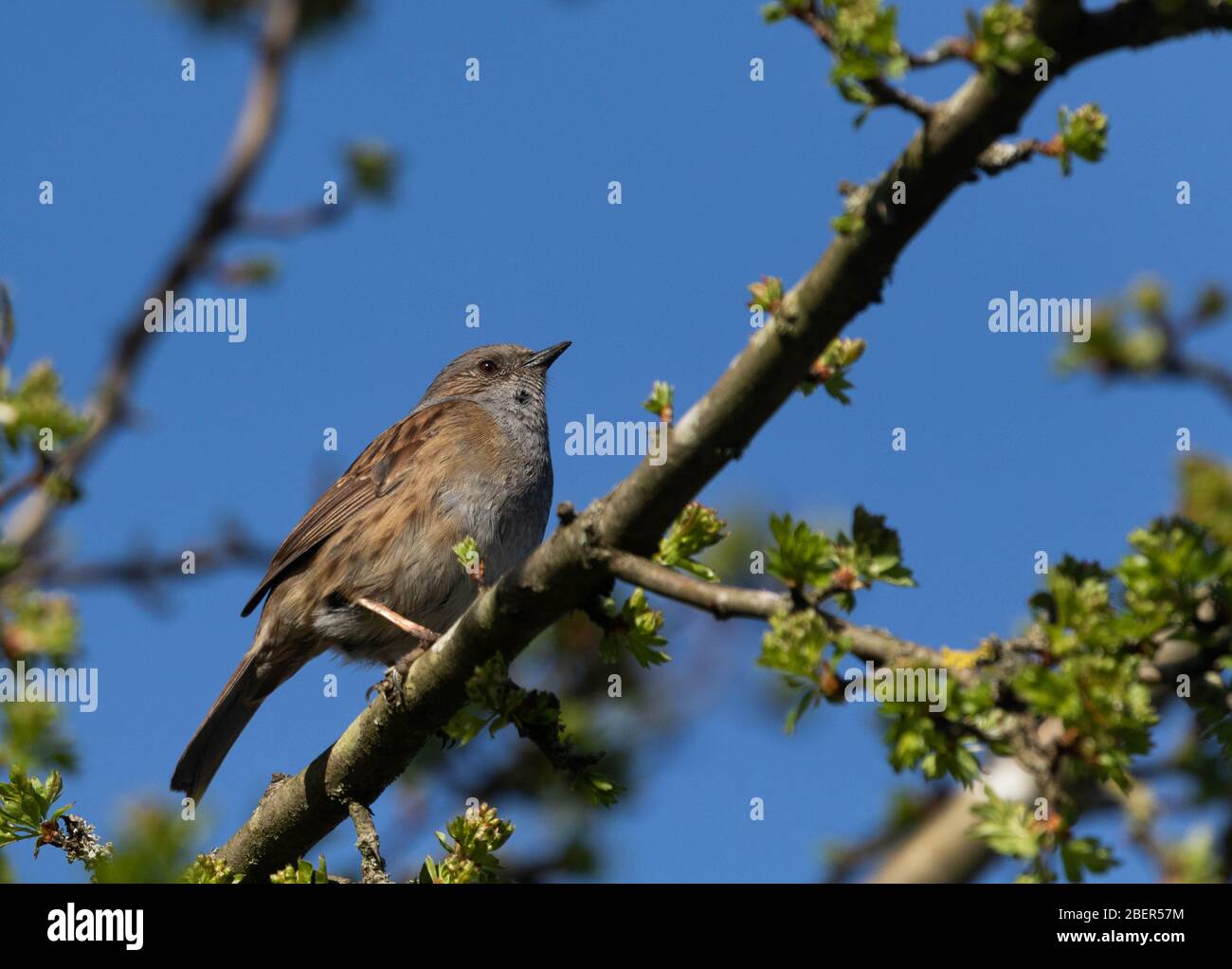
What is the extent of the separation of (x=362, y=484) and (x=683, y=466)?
4.39 m

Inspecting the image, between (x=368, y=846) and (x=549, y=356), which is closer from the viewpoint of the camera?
(x=368, y=846)

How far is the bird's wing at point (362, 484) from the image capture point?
7062mm

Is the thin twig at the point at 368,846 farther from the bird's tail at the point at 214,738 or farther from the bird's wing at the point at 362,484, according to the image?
the bird's wing at the point at 362,484

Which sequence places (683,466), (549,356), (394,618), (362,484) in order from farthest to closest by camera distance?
1. (549,356)
2. (362,484)
3. (394,618)
4. (683,466)

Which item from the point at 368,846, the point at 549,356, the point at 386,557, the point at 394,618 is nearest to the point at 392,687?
the point at 368,846

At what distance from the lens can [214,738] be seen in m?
6.54

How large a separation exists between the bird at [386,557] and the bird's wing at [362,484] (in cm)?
1

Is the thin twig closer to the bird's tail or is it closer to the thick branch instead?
the thick branch

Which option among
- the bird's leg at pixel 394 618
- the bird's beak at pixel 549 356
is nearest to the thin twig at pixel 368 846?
the bird's leg at pixel 394 618

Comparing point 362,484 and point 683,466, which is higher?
point 362,484

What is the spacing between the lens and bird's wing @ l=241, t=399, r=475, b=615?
7.06 meters

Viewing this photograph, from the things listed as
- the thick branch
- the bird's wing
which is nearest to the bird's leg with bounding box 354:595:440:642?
the bird's wing

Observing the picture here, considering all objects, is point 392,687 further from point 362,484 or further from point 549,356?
point 549,356
